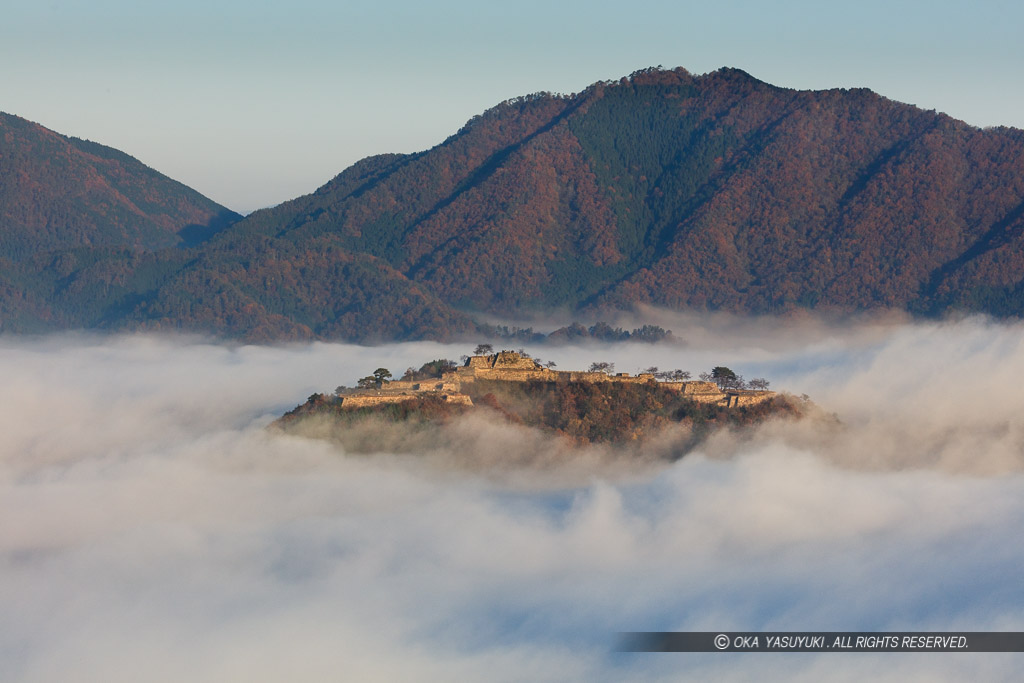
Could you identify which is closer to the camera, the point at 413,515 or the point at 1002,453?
the point at 413,515

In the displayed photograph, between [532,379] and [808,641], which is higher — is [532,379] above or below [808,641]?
above

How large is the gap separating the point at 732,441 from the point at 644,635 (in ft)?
57.8

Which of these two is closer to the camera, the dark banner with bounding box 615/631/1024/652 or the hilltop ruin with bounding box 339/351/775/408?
the dark banner with bounding box 615/631/1024/652

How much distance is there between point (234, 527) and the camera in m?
134

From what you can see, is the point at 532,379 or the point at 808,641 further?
the point at 532,379

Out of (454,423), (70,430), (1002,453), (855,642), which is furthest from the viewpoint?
(70,430)

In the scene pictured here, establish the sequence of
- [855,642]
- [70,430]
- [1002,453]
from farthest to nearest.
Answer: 1. [70,430]
2. [1002,453]
3. [855,642]

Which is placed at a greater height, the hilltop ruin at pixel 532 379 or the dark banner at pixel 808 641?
the hilltop ruin at pixel 532 379

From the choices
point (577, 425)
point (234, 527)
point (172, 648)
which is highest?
point (577, 425)

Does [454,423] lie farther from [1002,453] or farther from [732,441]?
[1002,453]

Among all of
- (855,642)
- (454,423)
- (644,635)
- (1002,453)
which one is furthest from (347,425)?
(1002,453)

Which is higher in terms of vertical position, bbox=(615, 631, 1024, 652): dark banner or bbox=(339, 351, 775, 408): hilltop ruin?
bbox=(339, 351, 775, 408): hilltop ruin

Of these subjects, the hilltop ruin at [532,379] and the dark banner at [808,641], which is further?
the hilltop ruin at [532,379]

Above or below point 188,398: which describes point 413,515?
below
